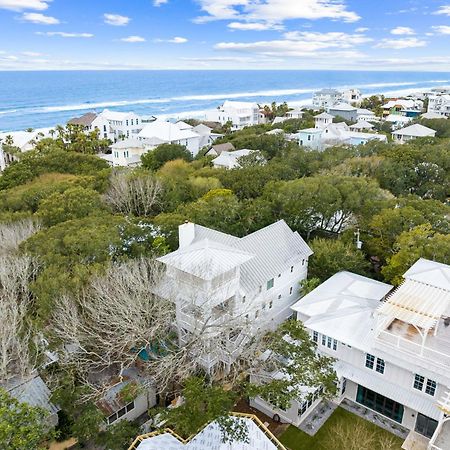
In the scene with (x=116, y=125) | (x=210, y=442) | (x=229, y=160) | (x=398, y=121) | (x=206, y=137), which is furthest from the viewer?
(x=398, y=121)

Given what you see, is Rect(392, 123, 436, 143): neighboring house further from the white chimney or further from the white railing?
the white railing

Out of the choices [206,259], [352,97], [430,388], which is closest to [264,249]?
[206,259]

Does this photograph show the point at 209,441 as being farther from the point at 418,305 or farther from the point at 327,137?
the point at 327,137

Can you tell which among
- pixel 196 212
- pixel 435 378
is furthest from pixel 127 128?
pixel 435 378

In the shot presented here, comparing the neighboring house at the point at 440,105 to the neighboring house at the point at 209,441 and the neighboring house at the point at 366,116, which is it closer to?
the neighboring house at the point at 366,116

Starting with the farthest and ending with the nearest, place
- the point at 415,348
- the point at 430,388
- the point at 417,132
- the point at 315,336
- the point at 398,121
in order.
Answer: the point at 398,121, the point at 417,132, the point at 315,336, the point at 415,348, the point at 430,388

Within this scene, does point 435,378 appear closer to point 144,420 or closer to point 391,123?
point 144,420

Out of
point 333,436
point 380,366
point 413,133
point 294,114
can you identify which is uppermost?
point 294,114
